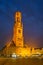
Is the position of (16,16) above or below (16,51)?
above

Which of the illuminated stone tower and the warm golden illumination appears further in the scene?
the illuminated stone tower

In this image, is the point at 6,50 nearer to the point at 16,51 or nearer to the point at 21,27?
the point at 16,51

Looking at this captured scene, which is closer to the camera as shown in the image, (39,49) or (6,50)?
(6,50)

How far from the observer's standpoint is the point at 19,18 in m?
105

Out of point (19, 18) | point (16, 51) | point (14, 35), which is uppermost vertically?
point (19, 18)

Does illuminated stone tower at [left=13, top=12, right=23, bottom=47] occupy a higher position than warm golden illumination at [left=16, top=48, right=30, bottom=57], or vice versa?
illuminated stone tower at [left=13, top=12, right=23, bottom=47]

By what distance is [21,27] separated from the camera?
10331 centimetres

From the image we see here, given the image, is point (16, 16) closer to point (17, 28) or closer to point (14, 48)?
point (17, 28)

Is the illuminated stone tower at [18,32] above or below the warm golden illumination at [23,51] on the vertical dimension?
above

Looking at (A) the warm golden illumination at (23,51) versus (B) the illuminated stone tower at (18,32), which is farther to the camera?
(B) the illuminated stone tower at (18,32)

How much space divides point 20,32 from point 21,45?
570cm

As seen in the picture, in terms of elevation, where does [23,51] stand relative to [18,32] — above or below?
below

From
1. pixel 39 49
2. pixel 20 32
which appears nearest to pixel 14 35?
pixel 20 32

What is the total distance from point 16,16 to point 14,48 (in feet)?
51.5
